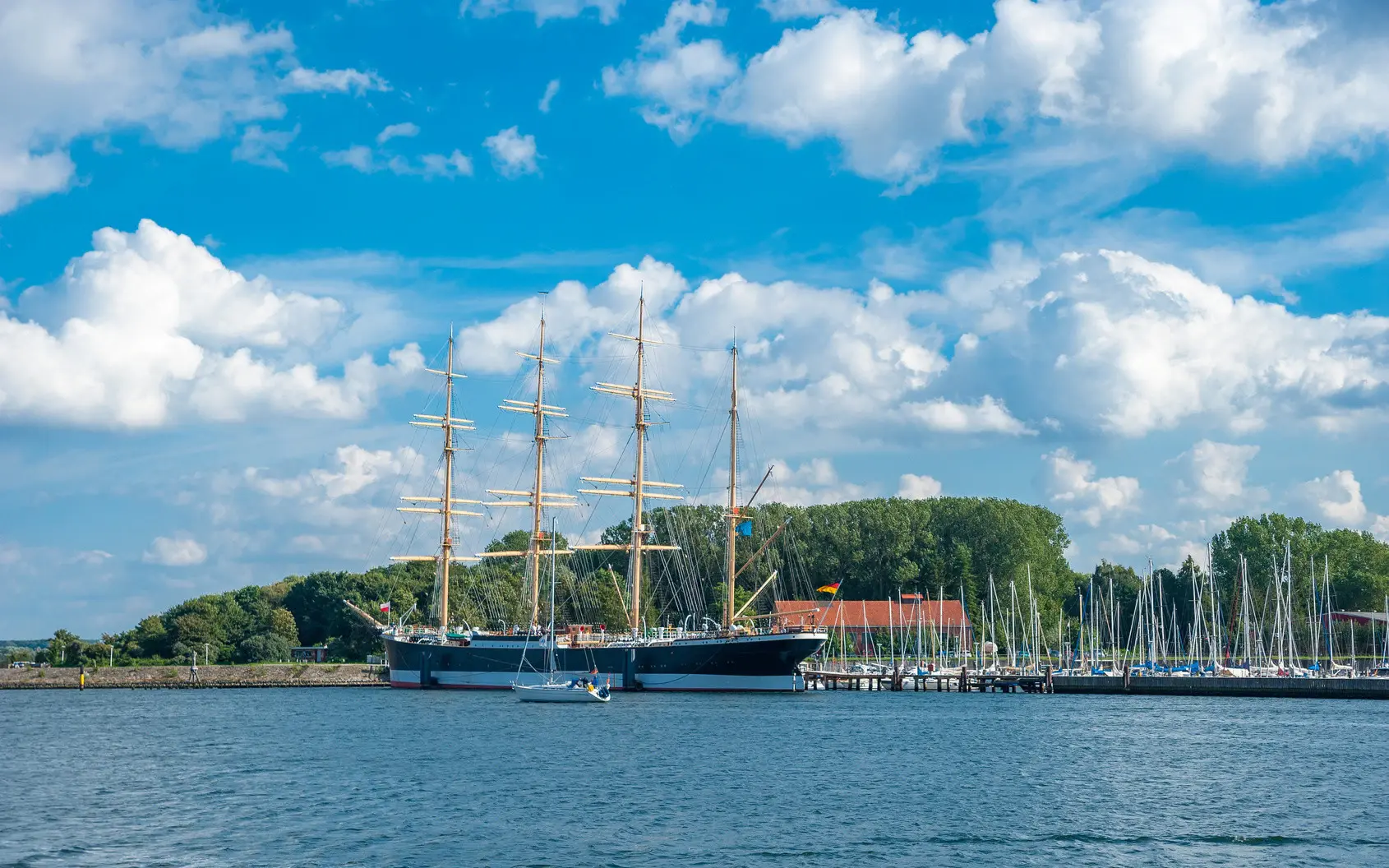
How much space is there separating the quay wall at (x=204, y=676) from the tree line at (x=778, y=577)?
9556 mm

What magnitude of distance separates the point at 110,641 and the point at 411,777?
110818mm

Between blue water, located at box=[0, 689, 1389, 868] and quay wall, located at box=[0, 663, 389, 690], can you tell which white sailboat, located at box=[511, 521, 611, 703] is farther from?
quay wall, located at box=[0, 663, 389, 690]

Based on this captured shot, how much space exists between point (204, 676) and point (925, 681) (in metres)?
66.6

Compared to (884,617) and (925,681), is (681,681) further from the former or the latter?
(884,617)

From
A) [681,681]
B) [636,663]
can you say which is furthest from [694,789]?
[636,663]

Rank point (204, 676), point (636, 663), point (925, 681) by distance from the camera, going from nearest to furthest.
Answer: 1. point (636, 663)
2. point (925, 681)
3. point (204, 676)

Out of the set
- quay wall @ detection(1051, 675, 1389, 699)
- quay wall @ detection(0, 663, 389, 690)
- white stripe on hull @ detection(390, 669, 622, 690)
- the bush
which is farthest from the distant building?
the bush

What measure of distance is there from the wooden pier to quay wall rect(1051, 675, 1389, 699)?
161 inches

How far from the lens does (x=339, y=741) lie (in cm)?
6456

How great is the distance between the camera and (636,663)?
342ft

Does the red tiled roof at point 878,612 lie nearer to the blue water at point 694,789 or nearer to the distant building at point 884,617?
the distant building at point 884,617

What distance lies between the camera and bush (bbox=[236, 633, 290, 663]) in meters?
138

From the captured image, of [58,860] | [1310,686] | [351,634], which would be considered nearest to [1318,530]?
[1310,686]

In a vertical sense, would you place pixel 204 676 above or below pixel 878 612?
below
